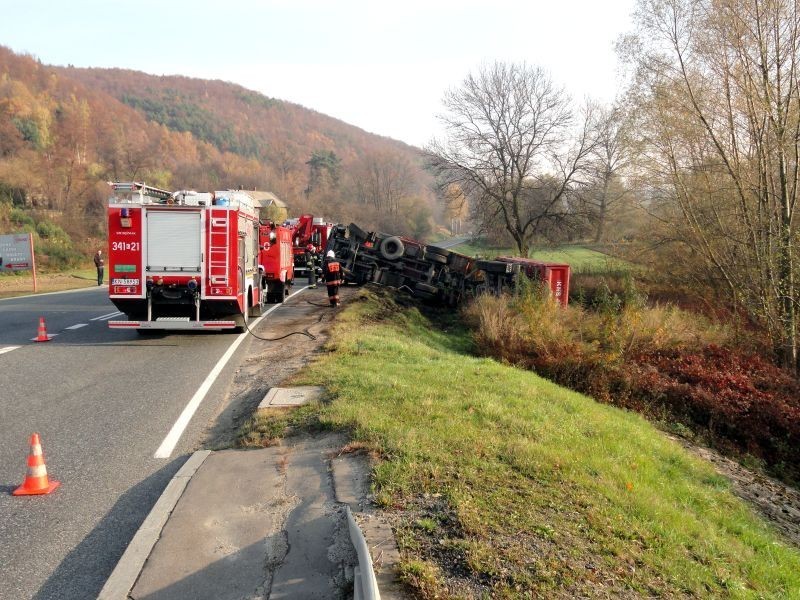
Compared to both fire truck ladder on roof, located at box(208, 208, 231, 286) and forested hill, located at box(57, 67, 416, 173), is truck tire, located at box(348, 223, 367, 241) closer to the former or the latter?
fire truck ladder on roof, located at box(208, 208, 231, 286)

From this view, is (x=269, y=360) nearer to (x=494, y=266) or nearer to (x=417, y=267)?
(x=494, y=266)

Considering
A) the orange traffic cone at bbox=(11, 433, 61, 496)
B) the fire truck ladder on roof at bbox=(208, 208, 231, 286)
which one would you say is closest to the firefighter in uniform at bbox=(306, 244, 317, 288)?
the fire truck ladder on roof at bbox=(208, 208, 231, 286)

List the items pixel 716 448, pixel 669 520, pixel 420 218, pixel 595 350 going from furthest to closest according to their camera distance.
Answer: pixel 420 218, pixel 595 350, pixel 716 448, pixel 669 520

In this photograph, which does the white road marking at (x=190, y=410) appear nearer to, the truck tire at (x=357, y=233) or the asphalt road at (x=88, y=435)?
the asphalt road at (x=88, y=435)

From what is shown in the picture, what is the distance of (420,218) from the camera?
90.7m

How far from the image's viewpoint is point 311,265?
27.8 meters

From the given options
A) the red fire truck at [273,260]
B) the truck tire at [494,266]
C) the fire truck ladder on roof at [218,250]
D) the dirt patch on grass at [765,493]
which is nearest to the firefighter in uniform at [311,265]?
the red fire truck at [273,260]

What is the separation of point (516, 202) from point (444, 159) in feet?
14.9

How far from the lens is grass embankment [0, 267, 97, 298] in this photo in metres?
27.0

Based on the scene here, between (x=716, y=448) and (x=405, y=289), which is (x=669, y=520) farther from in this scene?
(x=405, y=289)

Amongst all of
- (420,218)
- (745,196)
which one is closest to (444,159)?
(745,196)

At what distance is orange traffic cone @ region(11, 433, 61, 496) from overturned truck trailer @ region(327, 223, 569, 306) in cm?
1441

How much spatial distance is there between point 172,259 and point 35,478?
7.39 metres

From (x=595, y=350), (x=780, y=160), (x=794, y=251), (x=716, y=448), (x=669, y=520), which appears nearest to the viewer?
(x=669, y=520)
